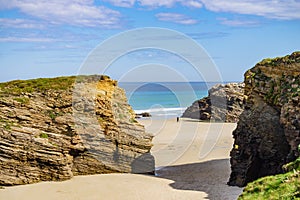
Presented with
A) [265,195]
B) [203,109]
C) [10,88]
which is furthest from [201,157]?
[203,109]

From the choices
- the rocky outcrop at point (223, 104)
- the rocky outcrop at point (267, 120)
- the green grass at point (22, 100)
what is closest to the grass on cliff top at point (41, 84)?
the green grass at point (22, 100)

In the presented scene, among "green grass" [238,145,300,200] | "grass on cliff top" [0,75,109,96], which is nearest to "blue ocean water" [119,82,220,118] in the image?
"grass on cliff top" [0,75,109,96]

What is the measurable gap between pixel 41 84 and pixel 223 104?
37731 millimetres

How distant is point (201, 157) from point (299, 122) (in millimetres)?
13188

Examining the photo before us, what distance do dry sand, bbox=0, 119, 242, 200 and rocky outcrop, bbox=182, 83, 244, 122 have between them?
815 inches

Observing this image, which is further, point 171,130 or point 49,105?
point 171,130

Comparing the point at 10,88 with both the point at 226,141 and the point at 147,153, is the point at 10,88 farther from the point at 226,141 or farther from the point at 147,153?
the point at 226,141

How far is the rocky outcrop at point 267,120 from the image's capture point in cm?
2259

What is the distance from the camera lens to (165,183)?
985 inches

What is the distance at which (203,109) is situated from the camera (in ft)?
210

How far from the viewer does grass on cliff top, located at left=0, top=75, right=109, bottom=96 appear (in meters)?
25.9

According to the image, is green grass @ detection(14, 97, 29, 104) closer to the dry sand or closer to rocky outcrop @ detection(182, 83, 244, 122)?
the dry sand

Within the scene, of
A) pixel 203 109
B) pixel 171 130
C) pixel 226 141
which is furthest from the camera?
pixel 203 109

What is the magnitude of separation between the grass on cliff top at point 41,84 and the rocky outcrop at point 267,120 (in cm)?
918
